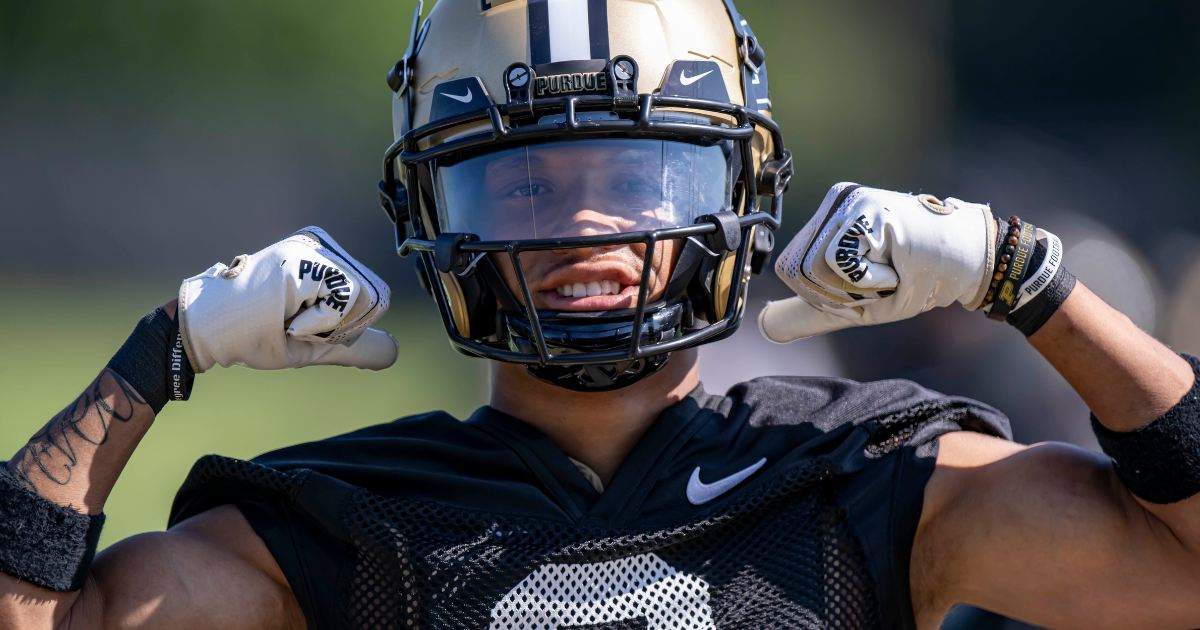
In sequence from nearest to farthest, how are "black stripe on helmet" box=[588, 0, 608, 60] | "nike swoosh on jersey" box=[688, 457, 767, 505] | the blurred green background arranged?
"nike swoosh on jersey" box=[688, 457, 767, 505]
"black stripe on helmet" box=[588, 0, 608, 60]
the blurred green background

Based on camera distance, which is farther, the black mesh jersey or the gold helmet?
the gold helmet

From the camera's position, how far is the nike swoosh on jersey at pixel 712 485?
1542 mm

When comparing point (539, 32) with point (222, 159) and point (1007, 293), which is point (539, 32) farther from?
point (222, 159)

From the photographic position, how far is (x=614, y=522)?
1.52 metres

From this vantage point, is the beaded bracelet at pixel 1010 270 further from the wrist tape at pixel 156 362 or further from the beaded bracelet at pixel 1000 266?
the wrist tape at pixel 156 362

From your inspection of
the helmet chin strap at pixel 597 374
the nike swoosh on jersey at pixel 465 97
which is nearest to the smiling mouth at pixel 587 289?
the helmet chin strap at pixel 597 374

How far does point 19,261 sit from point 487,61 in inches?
157

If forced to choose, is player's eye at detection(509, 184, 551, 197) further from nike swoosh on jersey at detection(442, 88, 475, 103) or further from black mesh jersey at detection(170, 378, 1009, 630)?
black mesh jersey at detection(170, 378, 1009, 630)

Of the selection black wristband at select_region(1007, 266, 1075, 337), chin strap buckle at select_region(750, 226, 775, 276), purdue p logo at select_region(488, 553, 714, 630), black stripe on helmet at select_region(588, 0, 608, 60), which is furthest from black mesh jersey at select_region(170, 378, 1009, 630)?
black stripe on helmet at select_region(588, 0, 608, 60)

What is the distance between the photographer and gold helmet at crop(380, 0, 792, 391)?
158 cm

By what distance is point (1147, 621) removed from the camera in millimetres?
1413

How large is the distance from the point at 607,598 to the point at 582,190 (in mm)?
661

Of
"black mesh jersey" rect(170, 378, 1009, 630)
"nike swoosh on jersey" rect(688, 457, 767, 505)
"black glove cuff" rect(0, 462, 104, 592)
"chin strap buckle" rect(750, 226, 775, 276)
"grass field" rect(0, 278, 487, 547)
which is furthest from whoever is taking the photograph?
"grass field" rect(0, 278, 487, 547)

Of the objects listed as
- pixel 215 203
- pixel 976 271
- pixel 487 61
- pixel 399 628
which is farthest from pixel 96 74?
pixel 976 271
